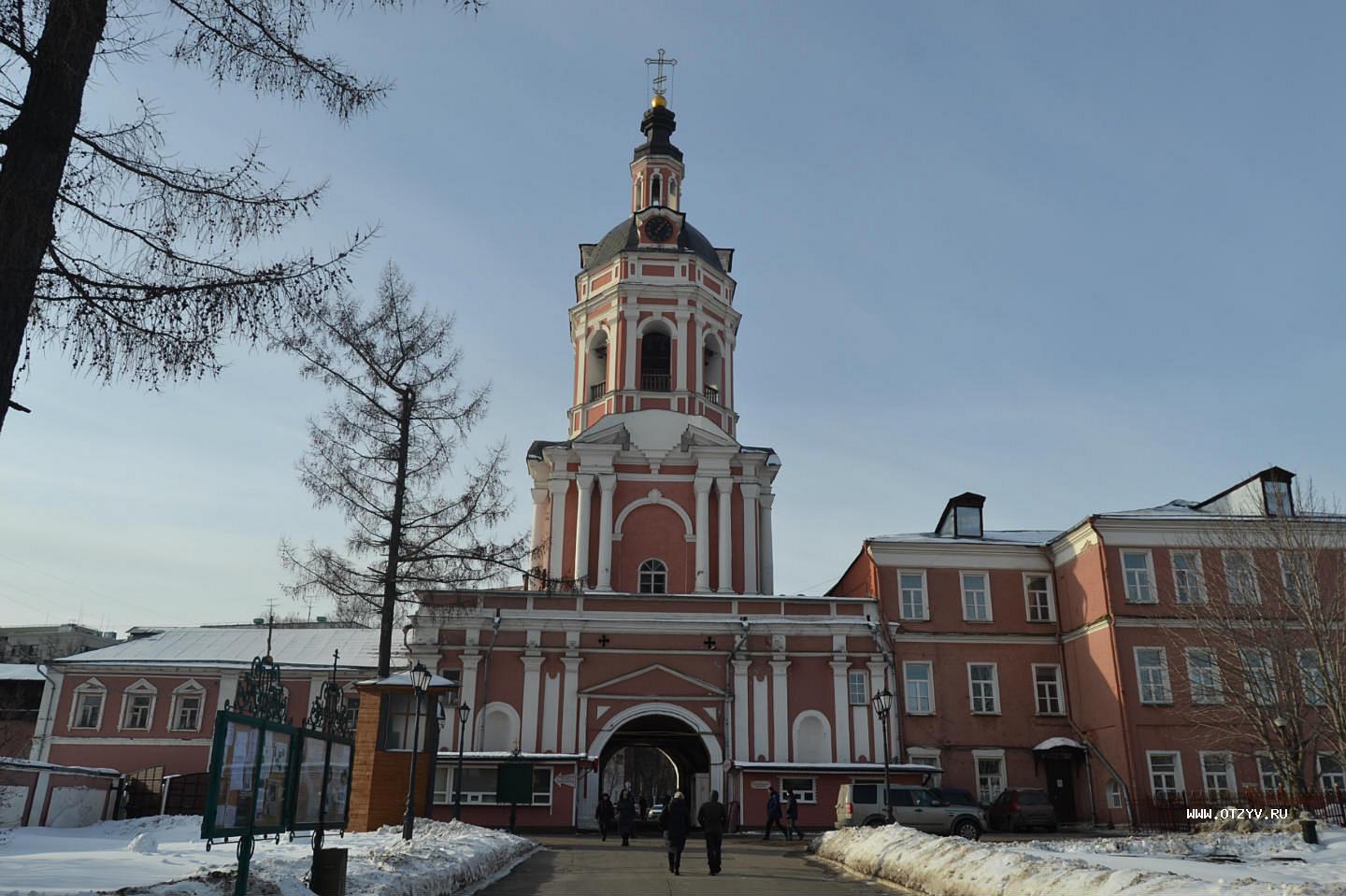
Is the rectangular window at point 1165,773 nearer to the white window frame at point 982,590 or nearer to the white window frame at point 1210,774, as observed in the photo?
the white window frame at point 1210,774

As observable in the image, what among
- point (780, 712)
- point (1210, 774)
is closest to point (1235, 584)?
point (1210, 774)

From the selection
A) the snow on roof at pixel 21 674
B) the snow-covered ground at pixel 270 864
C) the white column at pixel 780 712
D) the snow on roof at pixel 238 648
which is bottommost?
the snow-covered ground at pixel 270 864

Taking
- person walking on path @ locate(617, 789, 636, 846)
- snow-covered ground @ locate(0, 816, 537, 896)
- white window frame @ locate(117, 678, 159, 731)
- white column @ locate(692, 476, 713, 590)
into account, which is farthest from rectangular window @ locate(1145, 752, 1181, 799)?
white window frame @ locate(117, 678, 159, 731)

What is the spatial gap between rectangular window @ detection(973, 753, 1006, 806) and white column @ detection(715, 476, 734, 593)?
9.64m

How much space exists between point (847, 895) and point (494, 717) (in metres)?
18.6

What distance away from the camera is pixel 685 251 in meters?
39.5

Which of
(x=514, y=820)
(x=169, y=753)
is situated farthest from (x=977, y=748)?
(x=169, y=753)

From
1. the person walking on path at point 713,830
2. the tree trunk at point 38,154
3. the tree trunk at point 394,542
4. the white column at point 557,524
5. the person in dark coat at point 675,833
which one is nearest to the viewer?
the tree trunk at point 38,154

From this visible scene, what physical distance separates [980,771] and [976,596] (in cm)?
563

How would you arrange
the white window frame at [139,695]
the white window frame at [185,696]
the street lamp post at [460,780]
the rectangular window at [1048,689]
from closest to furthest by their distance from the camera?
the street lamp post at [460,780] < the rectangular window at [1048,689] < the white window frame at [139,695] < the white window frame at [185,696]

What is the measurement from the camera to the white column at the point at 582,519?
3528 centimetres

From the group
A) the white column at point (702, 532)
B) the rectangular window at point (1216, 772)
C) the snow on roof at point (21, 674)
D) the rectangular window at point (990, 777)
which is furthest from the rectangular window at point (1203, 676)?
the snow on roof at point (21, 674)

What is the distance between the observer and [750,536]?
36.7 meters

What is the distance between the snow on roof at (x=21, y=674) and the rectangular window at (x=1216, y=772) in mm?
40910
